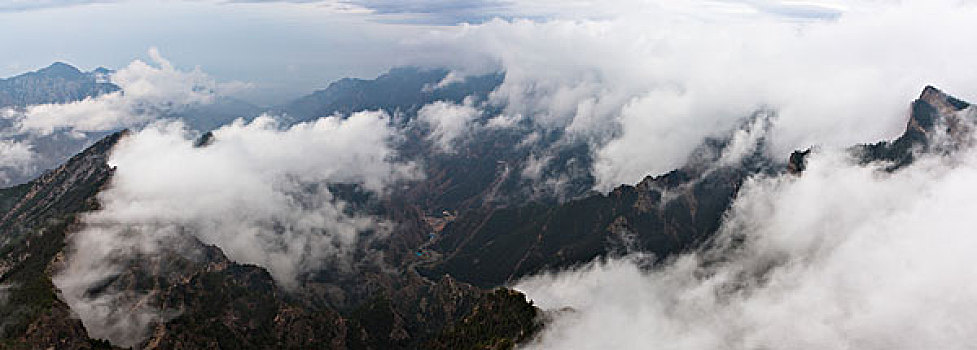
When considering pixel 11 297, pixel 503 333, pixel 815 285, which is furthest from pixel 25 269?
pixel 815 285

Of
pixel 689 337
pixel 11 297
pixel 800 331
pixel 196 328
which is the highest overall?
pixel 800 331

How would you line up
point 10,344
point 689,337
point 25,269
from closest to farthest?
point 10,344 → point 25,269 → point 689,337

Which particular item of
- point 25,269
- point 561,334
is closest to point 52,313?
point 25,269

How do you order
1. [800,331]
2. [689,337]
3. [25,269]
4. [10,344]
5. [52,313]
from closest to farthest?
[10,344], [52,313], [800,331], [25,269], [689,337]

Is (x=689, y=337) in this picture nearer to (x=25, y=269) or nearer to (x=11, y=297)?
(x=11, y=297)

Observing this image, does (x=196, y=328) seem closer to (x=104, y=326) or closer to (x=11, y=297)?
(x=104, y=326)

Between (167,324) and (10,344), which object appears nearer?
(10,344)

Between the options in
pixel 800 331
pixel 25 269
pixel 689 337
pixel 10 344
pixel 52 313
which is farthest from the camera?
pixel 689 337

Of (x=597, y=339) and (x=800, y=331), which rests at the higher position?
(x=800, y=331)

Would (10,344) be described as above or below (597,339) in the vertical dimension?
above
